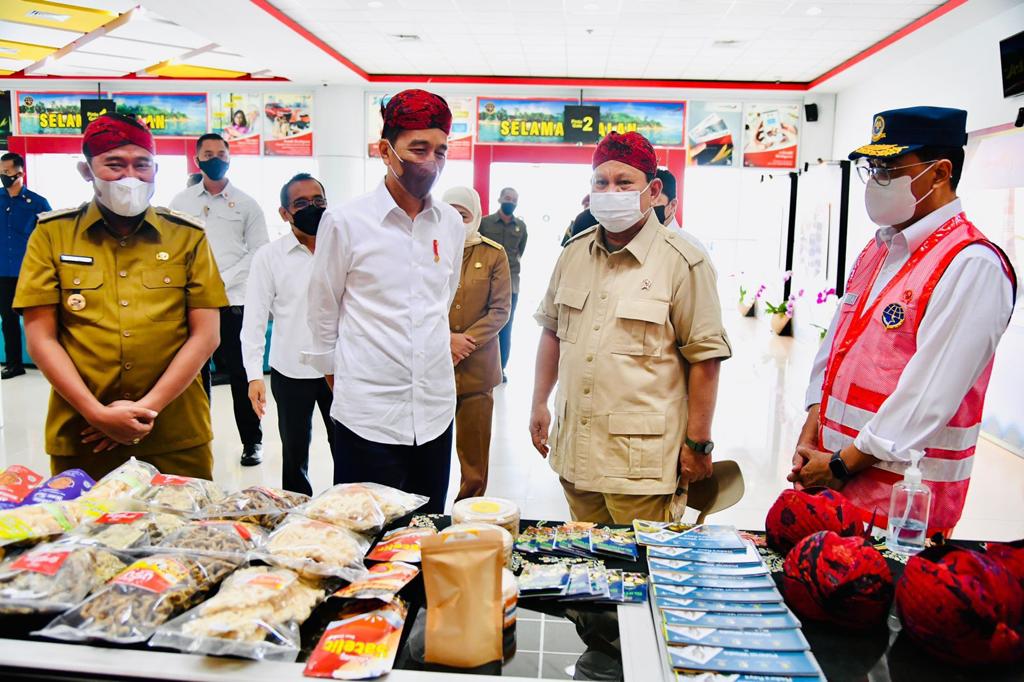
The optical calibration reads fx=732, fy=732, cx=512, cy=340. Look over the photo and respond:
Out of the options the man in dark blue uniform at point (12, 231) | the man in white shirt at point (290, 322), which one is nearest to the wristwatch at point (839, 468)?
the man in white shirt at point (290, 322)

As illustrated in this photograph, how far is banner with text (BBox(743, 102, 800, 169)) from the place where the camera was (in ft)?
36.1

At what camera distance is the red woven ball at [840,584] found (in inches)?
43.4

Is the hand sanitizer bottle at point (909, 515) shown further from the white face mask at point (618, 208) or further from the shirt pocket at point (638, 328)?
the white face mask at point (618, 208)

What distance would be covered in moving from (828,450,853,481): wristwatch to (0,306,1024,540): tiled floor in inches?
76.4

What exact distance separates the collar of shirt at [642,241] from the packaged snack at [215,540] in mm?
1271

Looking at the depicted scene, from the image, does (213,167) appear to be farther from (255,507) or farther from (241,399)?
(255,507)

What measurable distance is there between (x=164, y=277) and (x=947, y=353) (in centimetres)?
202

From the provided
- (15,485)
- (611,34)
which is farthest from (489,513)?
(611,34)

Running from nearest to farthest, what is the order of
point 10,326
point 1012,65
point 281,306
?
point 281,306 < point 1012,65 < point 10,326

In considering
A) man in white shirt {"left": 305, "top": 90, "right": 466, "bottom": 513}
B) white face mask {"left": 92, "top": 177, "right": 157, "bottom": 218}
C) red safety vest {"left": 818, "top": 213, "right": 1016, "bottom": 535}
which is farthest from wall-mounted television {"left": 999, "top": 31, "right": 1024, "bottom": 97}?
white face mask {"left": 92, "top": 177, "right": 157, "bottom": 218}

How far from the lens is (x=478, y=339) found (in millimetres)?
3488

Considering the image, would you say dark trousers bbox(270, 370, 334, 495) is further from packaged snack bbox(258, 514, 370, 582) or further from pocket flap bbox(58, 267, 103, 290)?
packaged snack bbox(258, 514, 370, 582)

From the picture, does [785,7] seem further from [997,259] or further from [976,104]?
[997,259]

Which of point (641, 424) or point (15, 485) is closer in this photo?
point (15, 485)
